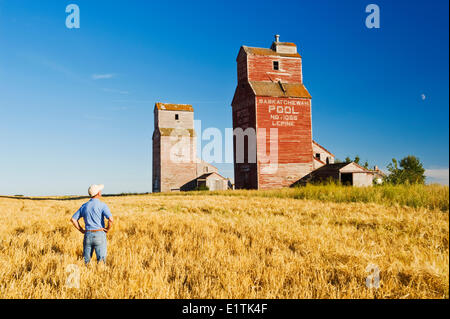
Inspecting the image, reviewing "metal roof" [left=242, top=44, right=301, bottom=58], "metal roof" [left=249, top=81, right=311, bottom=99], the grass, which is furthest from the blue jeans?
"metal roof" [left=242, top=44, right=301, bottom=58]

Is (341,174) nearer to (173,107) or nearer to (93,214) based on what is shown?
(173,107)

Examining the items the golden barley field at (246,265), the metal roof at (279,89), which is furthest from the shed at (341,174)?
the golden barley field at (246,265)

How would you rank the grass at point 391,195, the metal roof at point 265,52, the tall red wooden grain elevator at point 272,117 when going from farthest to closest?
the metal roof at point 265,52 → the tall red wooden grain elevator at point 272,117 → the grass at point 391,195

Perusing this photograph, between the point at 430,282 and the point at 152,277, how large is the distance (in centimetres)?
321

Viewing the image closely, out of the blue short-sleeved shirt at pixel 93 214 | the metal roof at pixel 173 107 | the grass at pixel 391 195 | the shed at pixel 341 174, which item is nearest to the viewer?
the blue short-sleeved shirt at pixel 93 214

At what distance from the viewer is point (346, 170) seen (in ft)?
111

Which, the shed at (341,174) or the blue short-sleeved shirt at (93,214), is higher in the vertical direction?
the shed at (341,174)

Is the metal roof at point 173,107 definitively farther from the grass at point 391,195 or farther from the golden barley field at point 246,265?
the golden barley field at point 246,265

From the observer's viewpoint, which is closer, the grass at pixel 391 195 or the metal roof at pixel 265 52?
the grass at pixel 391 195

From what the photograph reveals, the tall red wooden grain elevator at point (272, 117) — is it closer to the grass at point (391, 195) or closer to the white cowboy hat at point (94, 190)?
the grass at point (391, 195)

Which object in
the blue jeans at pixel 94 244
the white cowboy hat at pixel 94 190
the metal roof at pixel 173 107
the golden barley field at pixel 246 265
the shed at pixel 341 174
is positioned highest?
the metal roof at pixel 173 107

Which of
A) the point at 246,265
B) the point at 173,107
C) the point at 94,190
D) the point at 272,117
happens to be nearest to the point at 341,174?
the point at 272,117

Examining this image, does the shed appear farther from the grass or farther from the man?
the man

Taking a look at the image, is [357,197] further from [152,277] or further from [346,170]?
[346,170]
